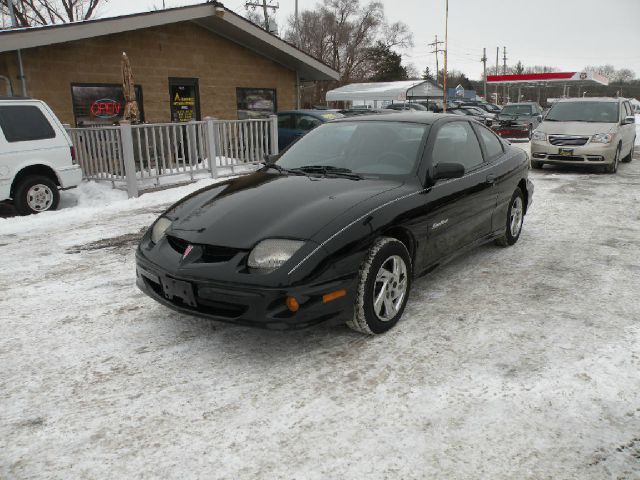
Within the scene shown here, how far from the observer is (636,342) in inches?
142

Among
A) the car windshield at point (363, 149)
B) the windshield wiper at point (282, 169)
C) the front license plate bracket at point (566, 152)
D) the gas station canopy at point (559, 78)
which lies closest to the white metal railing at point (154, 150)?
the windshield wiper at point (282, 169)

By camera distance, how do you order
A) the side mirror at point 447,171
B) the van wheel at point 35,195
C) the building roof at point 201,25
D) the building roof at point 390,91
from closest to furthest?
the side mirror at point 447,171, the van wheel at point 35,195, the building roof at point 201,25, the building roof at point 390,91

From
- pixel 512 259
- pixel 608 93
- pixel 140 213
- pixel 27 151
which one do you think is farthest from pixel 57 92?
pixel 608 93

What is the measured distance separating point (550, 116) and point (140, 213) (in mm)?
9931

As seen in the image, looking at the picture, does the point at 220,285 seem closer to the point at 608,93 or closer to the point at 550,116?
the point at 550,116

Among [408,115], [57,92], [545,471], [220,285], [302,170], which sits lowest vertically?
[545,471]

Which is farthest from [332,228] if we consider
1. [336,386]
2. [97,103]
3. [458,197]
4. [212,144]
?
[97,103]

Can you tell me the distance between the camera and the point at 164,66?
46.2 ft

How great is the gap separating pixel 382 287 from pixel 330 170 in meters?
1.18

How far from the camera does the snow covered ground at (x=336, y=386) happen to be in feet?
8.07

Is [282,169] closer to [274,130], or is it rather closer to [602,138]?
[274,130]

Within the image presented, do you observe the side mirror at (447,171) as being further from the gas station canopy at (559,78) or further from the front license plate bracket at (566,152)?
the gas station canopy at (559,78)

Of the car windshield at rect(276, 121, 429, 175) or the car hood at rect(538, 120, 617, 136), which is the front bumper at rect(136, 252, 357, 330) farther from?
the car hood at rect(538, 120, 617, 136)

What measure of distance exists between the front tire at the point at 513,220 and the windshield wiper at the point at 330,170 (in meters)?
2.31
